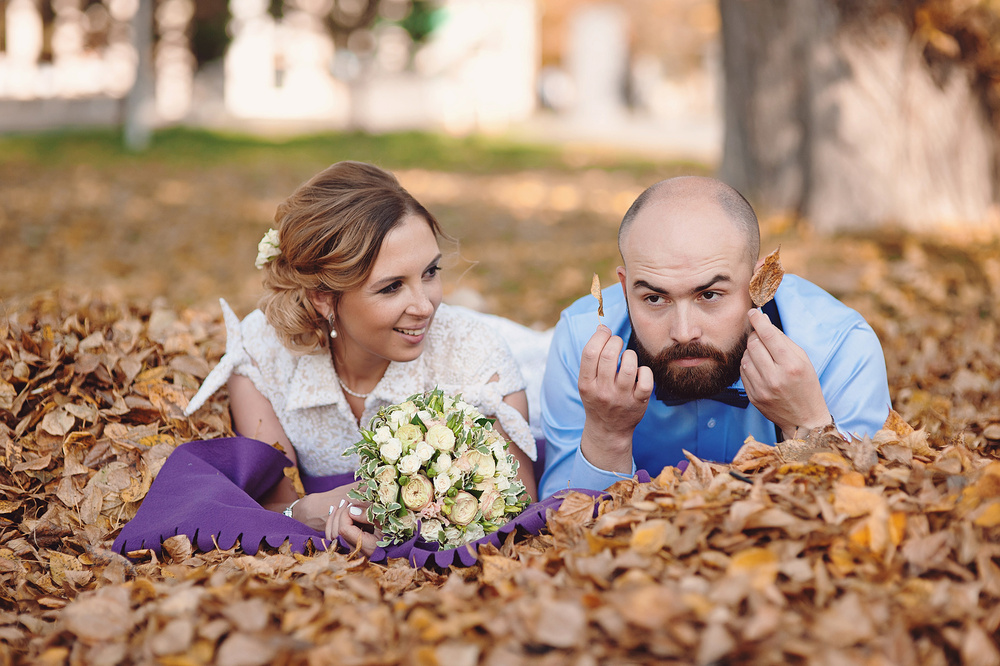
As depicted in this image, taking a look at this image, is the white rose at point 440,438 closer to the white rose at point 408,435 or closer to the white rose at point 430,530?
the white rose at point 408,435

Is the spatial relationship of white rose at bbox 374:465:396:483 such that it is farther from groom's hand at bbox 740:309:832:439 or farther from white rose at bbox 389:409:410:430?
groom's hand at bbox 740:309:832:439

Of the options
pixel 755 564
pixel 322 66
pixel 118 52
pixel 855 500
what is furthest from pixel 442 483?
pixel 322 66

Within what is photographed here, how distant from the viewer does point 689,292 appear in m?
3.08

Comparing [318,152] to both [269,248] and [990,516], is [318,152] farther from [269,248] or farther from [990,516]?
[990,516]

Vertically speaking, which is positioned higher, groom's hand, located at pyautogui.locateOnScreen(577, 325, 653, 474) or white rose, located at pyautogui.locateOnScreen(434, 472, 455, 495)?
groom's hand, located at pyautogui.locateOnScreen(577, 325, 653, 474)

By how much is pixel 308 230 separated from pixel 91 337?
1.44 meters

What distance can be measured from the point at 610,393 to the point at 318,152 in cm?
1930

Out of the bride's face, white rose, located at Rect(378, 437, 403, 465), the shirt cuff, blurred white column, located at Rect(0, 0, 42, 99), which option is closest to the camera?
white rose, located at Rect(378, 437, 403, 465)

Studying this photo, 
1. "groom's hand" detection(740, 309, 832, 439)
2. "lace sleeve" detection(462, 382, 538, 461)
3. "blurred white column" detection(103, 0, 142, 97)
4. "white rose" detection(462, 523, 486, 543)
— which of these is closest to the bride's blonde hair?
"lace sleeve" detection(462, 382, 538, 461)

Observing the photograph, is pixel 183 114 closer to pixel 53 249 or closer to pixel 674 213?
pixel 53 249

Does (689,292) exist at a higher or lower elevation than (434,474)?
higher

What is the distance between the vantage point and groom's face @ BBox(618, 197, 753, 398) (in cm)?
308

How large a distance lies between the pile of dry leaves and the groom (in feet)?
0.72

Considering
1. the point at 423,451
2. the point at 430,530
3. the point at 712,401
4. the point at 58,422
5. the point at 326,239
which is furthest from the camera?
the point at 58,422
